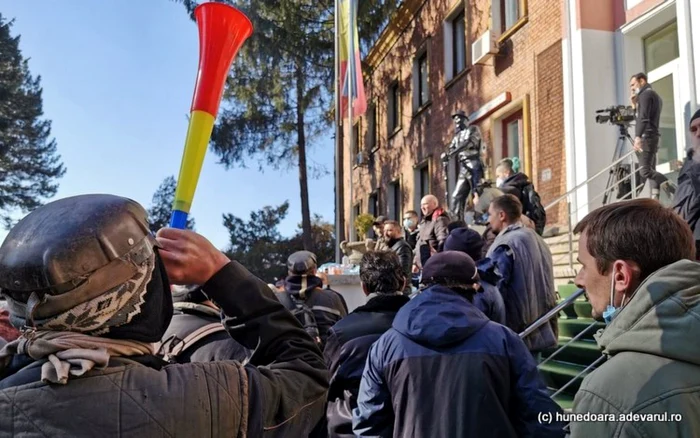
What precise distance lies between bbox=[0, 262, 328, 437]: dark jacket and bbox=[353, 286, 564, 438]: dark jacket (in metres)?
1.06

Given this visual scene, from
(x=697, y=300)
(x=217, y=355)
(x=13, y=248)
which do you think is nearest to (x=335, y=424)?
(x=217, y=355)

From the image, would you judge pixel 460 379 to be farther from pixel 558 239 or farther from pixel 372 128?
pixel 372 128

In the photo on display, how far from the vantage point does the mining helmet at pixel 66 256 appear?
96 centimetres

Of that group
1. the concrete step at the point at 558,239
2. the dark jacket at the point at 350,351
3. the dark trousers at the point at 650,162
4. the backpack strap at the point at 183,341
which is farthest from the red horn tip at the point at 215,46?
the concrete step at the point at 558,239

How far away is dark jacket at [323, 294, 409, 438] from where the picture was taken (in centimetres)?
295

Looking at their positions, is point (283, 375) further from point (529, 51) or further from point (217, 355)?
point (529, 51)

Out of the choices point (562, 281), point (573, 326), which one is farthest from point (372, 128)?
point (573, 326)

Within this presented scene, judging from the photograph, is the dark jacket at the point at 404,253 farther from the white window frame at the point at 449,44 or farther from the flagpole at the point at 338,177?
the white window frame at the point at 449,44

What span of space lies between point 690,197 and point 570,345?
221 centimetres

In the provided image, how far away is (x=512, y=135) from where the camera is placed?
1246 cm

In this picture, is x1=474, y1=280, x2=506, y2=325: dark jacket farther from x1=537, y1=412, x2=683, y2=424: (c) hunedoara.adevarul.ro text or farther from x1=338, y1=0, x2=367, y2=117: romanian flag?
x1=338, y1=0, x2=367, y2=117: romanian flag

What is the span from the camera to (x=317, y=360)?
A: 4.25ft

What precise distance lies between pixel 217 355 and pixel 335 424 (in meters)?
1.45

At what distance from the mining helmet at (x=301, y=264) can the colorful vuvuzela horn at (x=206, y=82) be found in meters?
2.45
